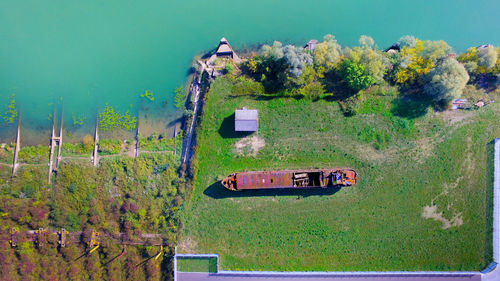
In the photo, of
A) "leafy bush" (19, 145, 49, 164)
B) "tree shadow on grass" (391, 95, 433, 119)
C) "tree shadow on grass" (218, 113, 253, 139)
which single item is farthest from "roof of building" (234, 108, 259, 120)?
"leafy bush" (19, 145, 49, 164)

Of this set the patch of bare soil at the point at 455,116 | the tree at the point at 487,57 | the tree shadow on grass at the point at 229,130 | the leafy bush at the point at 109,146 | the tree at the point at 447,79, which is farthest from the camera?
the leafy bush at the point at 109,146

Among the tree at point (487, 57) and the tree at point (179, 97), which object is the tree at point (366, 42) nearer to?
the tree at point (487, 57)

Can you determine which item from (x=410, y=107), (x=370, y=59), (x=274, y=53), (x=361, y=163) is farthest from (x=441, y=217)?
(x=274, y=53)

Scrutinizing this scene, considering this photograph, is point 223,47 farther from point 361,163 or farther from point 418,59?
point 418,59

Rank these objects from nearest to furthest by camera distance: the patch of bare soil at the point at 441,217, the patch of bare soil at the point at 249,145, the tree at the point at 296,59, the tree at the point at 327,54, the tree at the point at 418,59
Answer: the tree at the point at 296,59 → the tree at the point at 418,59 → the patch of bare soil at the point at 441,217 → the tree at the point at 327,54 → the patch of bare soil at the point at 249,145

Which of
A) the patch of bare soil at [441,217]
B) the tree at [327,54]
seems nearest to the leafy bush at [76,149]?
the tree at [327,54]

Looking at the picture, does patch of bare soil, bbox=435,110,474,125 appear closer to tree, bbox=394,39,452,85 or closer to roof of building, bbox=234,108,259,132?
tree, bbox=394,39,452,85
